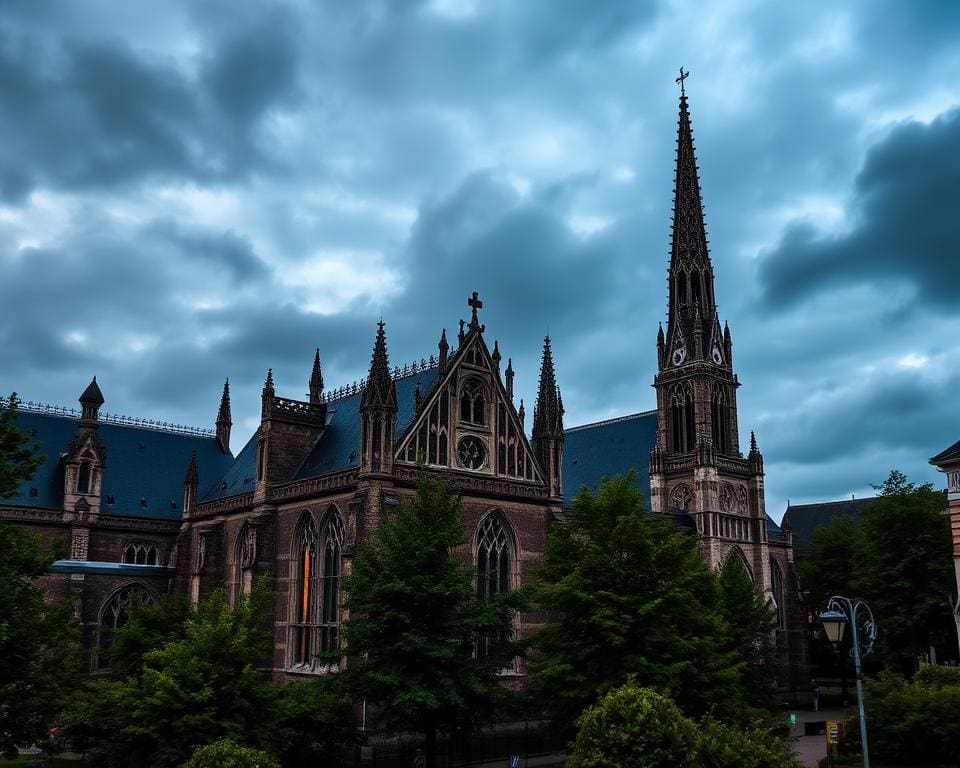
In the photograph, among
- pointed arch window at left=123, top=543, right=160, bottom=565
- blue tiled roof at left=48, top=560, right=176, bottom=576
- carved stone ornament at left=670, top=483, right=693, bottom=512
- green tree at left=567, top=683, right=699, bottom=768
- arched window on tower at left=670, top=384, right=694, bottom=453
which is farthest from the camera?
arched window on tower at left=670, top=384, right=694, bottom=453

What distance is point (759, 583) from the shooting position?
246 feet

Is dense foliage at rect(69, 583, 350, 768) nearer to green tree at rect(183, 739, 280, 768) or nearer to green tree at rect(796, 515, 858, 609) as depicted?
green tree at rect(183, 739, 280, 768)

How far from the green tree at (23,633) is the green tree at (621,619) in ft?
48.7

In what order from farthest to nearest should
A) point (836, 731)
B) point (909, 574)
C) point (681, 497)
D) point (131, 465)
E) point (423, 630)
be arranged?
1. point (681, 497)
2. point (131, 465)
3. point (909, 574)
4. point (836, 731)
5. point (423, 630)

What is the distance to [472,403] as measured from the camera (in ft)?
146

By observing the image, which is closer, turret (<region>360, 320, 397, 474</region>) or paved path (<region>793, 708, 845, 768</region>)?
paved path (<region>793, 708, 845, 768</region>)

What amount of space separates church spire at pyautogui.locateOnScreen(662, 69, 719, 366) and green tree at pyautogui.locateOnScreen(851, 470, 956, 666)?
26.4 m

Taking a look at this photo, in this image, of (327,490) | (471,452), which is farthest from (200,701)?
(471,452)

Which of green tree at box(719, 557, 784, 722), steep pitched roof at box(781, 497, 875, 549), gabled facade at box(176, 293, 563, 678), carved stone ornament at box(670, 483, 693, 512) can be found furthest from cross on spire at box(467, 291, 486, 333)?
steep pitched roof at box(781, 497, 875, 549)

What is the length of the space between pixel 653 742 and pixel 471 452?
26111 millimetres

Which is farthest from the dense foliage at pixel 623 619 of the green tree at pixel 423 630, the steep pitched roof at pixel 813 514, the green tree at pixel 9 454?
the steep pitched roof at pixel 813 514

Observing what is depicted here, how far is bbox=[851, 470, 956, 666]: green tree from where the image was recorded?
55375 millimetres

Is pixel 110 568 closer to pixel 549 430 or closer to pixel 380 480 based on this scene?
pixel 380 480

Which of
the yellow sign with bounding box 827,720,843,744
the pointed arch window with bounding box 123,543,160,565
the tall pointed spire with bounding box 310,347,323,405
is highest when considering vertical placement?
the tall pointed spire with bounding box 310,347,323,405
